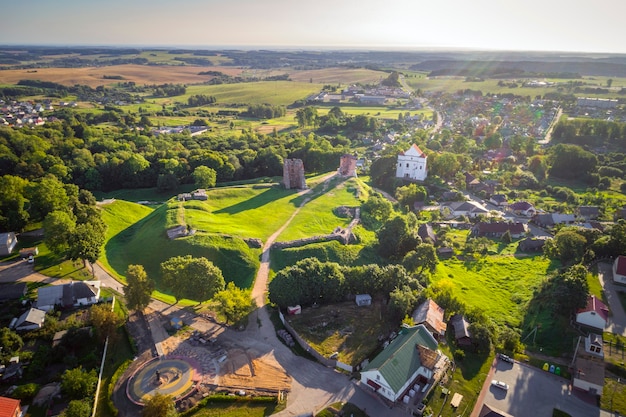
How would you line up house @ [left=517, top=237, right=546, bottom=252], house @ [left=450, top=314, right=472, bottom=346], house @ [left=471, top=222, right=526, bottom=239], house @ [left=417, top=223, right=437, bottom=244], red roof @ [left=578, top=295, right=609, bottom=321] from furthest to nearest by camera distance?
house @ [left=471, top=222, right=526, bottom=239]
house @ [left=417, top=223, right=437, bottom=244]
house @ [left=517, top=237, right=546, bottom=252]
red roof @ [left=578, top=295, right=609, bottom=321]
house @ [left=450, top=314, right=472, bottom=346]

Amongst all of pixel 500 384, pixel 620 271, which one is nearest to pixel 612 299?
pixel 620 271

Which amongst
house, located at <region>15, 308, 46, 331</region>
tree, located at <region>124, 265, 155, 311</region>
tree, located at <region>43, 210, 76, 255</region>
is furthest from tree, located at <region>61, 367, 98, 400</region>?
tree, located at <region>43, 210, 76, 255</region>

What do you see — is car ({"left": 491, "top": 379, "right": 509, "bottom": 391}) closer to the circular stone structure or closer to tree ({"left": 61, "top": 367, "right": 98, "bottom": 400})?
the circular stone structure

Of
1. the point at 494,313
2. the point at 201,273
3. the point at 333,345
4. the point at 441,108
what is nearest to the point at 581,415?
the point at 494,313

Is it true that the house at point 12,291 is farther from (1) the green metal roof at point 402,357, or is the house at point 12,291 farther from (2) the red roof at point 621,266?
(2) the red roof at point 621,266

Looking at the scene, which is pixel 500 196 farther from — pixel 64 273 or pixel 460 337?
pixel 64 273
